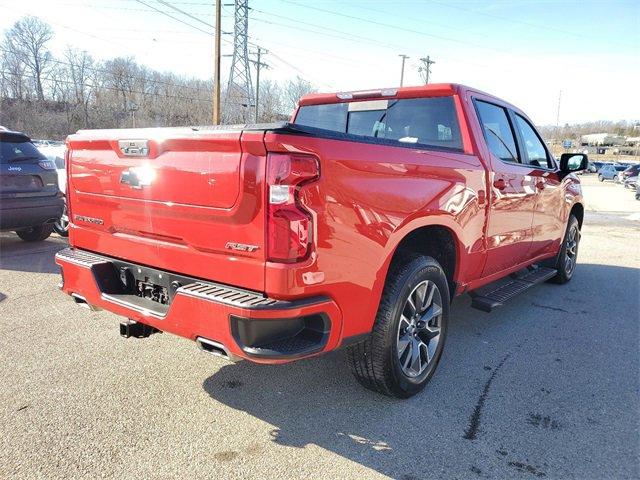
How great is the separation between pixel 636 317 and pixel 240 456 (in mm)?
4638

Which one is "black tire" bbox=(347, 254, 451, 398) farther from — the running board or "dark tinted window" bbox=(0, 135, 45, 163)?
"dark tinted window" bbox=(0, 135, 45, 163)

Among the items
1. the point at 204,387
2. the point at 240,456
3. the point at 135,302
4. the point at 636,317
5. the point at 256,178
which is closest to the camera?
the point at 256,178

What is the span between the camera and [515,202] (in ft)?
14.2

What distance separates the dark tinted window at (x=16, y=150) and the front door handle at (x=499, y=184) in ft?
21.7

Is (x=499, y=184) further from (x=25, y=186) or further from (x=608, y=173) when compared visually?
(x=608, y=173)

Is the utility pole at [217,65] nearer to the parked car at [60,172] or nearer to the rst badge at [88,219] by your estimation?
the parked car at [60,172]

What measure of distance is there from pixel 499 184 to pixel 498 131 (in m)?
0.61

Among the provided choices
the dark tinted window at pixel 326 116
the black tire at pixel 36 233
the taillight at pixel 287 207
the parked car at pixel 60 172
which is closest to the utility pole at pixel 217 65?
the parked car at pixel 60 172

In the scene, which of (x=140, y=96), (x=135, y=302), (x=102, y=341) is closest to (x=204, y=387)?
(x=135, y=302)

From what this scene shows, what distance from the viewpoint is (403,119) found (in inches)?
161

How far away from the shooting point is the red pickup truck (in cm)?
228

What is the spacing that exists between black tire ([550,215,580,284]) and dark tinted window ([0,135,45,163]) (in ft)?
24.8

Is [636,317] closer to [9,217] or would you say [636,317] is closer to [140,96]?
[9,217]

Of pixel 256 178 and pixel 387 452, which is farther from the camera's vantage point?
pixel 387 452
